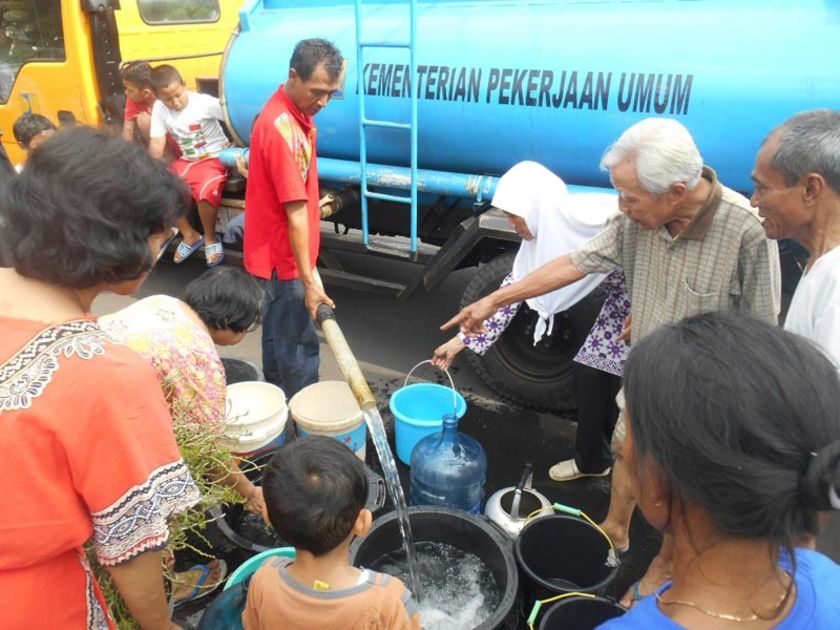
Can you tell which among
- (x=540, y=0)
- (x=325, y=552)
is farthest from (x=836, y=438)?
(x=540, y=0)

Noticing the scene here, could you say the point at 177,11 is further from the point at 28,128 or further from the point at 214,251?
the point at 214,251

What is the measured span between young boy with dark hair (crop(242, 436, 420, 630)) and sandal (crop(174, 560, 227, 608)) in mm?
953

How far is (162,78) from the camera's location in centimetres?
451

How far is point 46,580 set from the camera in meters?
1.15

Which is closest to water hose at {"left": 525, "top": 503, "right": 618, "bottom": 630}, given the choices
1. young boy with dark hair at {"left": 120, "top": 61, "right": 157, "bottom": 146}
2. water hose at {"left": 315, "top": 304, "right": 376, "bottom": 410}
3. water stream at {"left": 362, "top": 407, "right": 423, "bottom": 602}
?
water stream at {"left": 362, "top": 407, "right": 423, "bottom": 602}

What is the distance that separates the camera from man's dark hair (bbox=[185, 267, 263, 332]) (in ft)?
6.91

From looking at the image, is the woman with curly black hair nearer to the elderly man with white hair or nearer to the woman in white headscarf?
the elderly man with white hair

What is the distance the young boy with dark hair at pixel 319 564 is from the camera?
141cm

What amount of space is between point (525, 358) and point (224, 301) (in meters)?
2.04

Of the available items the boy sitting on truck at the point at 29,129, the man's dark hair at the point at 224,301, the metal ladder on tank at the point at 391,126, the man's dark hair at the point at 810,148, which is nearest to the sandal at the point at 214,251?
the boy sitting on truck at the point at 29,129

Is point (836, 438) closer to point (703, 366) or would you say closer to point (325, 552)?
point (703, 366)

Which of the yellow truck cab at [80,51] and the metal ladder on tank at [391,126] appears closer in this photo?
the metal ladder on tank at [391,126]

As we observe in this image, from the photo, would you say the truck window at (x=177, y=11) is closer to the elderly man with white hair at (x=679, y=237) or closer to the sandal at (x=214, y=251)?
the sandal at (x=214, y=251)

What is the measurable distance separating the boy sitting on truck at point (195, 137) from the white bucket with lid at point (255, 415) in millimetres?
2193
